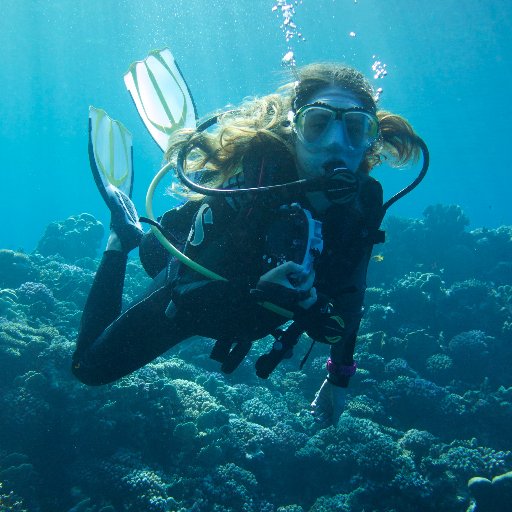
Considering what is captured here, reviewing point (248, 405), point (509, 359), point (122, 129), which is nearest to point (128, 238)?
point (122, 129)

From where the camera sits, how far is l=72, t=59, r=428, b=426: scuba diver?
7.40 feet

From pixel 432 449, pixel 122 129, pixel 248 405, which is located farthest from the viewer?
pixel 248 405

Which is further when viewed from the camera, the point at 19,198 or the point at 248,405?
the point at 19,198

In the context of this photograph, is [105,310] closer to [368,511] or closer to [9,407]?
[9,407]

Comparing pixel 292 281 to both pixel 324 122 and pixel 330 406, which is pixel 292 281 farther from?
pixel 330 406

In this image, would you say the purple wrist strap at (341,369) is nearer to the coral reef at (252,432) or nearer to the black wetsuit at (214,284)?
the black wetsuit at (214,284)

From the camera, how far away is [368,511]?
616cm

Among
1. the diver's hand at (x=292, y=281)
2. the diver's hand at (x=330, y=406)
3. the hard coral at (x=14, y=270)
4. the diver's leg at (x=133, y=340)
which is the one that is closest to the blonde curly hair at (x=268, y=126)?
the diver's hand at (x=292, y=281)

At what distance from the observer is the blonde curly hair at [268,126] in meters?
2.93

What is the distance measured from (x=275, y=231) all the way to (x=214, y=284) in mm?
556

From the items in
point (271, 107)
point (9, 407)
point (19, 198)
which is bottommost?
point (9, 407)

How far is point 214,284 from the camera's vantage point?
96.6 inches

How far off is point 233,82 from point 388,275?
5219 centimetres

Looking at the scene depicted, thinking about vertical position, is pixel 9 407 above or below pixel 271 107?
below
